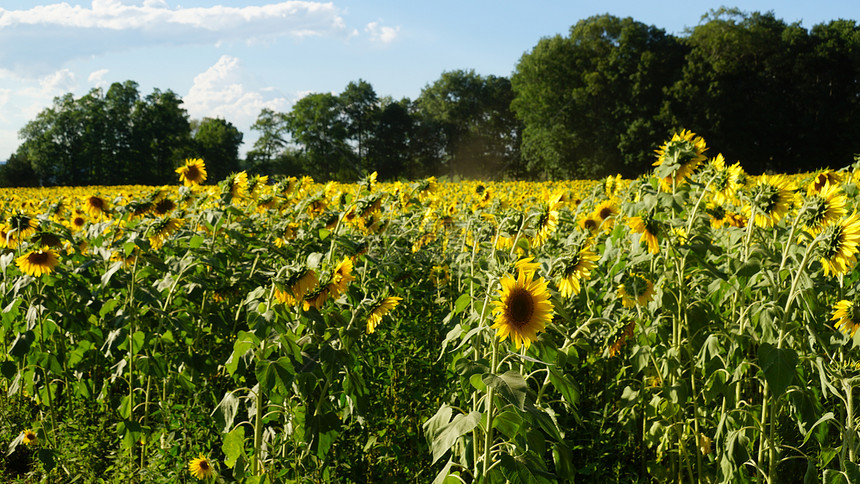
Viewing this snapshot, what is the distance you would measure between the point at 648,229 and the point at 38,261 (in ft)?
9.40

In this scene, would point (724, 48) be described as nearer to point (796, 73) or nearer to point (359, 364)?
point (796, 73)

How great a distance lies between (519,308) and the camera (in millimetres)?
1771

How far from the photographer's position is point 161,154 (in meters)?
44.0

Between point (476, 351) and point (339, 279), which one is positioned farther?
point (339, 279)

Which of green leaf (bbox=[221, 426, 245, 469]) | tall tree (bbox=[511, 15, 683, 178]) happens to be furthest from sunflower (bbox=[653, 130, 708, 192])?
tall tree (bbox=[511, 15, 683, 178])

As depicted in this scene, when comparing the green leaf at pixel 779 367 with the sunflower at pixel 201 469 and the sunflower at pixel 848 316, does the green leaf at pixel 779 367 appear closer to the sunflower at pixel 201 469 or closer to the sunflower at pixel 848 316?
the sunflower at pixel 848 316

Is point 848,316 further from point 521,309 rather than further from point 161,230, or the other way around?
point 161,230

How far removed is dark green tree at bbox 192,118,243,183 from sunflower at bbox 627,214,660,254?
38.9 metres

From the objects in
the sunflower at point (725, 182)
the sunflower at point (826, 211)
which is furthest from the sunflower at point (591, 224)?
the sunflower at point (826, 211)

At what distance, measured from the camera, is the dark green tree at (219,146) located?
141ft

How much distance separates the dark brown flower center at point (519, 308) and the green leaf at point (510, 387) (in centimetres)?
20

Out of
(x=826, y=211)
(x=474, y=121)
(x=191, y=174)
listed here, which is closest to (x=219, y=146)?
(x=474, y=121)

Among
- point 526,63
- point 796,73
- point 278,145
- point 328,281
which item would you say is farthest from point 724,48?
point 328,281

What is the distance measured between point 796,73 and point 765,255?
131 feet
